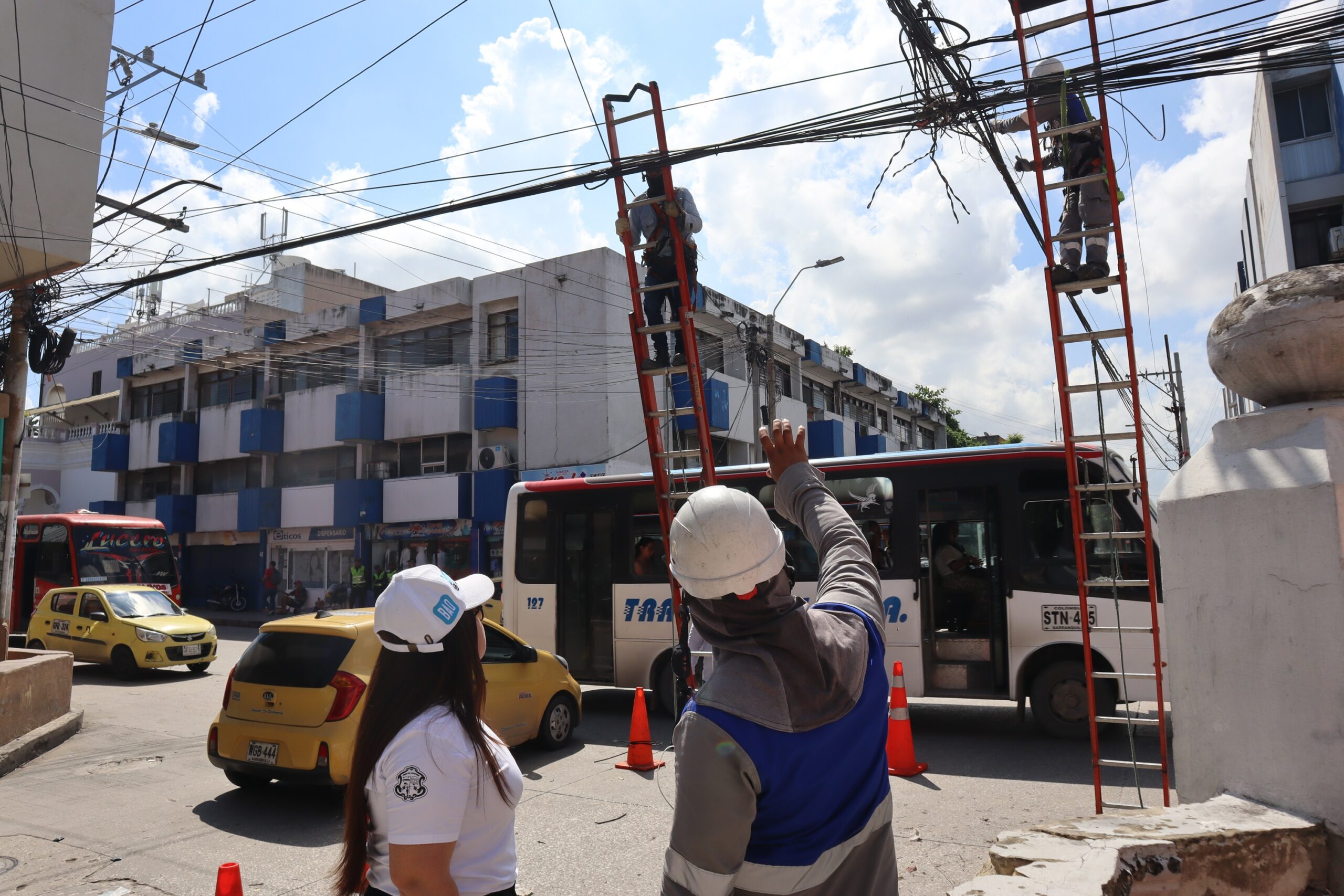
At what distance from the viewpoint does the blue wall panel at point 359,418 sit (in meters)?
29.1

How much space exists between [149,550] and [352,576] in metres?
6.64

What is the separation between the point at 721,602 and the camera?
1.83 m

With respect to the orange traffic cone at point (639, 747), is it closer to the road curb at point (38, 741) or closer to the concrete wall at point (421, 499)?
the road curb at point (38, 741)

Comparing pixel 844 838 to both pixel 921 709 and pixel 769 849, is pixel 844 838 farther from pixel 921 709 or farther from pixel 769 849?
pixel 921 709

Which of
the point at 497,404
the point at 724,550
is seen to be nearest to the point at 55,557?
the point at 497,404

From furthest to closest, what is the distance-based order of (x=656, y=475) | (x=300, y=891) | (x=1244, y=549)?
(x=656, y=475) → (x=300, y=891) → (x=1244, y=549)

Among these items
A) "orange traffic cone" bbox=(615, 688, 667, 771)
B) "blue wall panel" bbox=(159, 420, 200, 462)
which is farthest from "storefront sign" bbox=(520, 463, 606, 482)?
"blue wall panel" bbox=(159, 420, 200, 462)

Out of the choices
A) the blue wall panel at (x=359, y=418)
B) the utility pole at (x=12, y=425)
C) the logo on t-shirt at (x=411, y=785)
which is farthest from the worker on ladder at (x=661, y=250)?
the blue wall panel at (x=359, y=418)

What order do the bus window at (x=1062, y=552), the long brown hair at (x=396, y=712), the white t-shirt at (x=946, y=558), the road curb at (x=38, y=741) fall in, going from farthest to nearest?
the white t-shirt at (x=946, y=558) → the bus window at (x=1062, y=552) → the road curb at (x=38, y=741) → the long brown hair at (x=396, y=712)

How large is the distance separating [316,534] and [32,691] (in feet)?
72.6

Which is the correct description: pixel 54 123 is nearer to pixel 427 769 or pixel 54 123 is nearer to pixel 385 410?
pixel 427 769

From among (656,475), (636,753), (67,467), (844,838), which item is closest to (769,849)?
(844,838)

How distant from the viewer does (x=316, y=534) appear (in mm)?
31172

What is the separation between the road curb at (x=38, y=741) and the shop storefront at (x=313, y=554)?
19.5 metres
